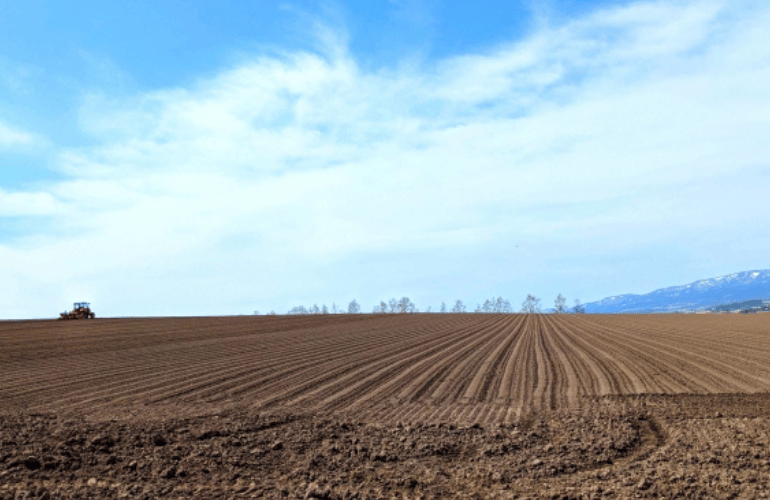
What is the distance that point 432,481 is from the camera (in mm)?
6582

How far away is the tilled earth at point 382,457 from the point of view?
246 inches

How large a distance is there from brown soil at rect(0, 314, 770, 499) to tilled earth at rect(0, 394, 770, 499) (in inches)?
1.2

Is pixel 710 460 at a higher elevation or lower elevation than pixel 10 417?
lower

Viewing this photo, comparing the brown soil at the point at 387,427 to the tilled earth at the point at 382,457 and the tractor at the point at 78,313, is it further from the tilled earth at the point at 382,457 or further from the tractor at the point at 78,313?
the tractor at the point at 78,313

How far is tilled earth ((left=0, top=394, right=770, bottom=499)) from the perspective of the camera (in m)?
6.25

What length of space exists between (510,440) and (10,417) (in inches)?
296

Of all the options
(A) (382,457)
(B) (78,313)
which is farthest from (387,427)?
(B) (78,313)

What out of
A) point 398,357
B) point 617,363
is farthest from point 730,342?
point 398,357

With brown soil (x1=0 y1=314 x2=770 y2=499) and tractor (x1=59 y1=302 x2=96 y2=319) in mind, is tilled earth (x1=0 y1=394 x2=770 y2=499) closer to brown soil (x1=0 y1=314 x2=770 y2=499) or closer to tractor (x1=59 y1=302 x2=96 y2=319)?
brown soil (x1=0 y1=314 x2=770 y2=499)

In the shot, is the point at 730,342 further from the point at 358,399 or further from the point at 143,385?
the point at 143,385

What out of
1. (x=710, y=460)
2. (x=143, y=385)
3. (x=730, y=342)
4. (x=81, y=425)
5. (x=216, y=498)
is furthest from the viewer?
(x=730, y=342)

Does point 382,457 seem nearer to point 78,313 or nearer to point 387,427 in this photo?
point 387,427

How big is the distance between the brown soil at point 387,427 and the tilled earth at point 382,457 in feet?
0.10

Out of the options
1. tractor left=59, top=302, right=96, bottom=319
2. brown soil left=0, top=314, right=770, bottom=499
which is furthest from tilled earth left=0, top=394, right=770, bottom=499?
tractor left=59, top=302, right=96, bottom=319
